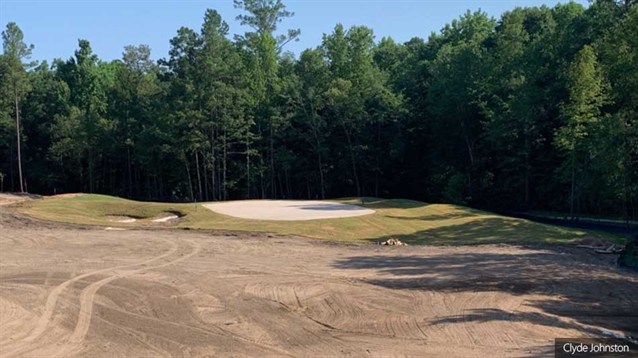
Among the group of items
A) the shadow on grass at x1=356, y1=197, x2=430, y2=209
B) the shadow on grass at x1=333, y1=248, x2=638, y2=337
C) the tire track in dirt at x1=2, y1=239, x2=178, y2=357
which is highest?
the shadow on grass at x1=356, y1=197, x2=430, y2=209

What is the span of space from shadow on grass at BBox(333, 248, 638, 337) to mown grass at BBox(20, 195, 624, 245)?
A: 18.9 ft

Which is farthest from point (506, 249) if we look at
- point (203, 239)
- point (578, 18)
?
point (578, 18)

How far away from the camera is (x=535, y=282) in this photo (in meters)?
17.2

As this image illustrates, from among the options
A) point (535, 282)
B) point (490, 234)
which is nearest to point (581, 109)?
point (490, 234)

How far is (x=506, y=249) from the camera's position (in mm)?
24906

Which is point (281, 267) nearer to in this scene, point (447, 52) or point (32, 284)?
point (32, 284)

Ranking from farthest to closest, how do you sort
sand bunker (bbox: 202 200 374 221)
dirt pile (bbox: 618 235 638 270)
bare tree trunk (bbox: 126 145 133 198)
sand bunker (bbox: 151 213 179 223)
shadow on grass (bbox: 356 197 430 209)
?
bare tree trunk (bbox: 126 145 133 198), shadow on grass (bbox: 356 197 430 209), sand bunker (bbox: 202 200 374 221), sand bunker (bbox: 151 213 179 223), dirt pile (bbox: 618 235 638 270)

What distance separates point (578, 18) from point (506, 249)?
34268 mm

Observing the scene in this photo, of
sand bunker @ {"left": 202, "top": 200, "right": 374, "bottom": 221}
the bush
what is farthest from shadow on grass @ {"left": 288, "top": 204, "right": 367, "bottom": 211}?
the bush

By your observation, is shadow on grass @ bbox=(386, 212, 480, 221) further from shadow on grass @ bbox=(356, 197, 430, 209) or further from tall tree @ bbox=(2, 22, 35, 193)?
tall tree @ bbox=(2, 22, 35, 193)

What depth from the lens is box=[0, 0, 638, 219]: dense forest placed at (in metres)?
50.1

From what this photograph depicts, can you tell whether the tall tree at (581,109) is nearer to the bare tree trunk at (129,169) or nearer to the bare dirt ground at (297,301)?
the bare dirt ground at (297,301)

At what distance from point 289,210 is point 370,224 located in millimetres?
8104

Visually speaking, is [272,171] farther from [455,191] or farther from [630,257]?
[630,257]
